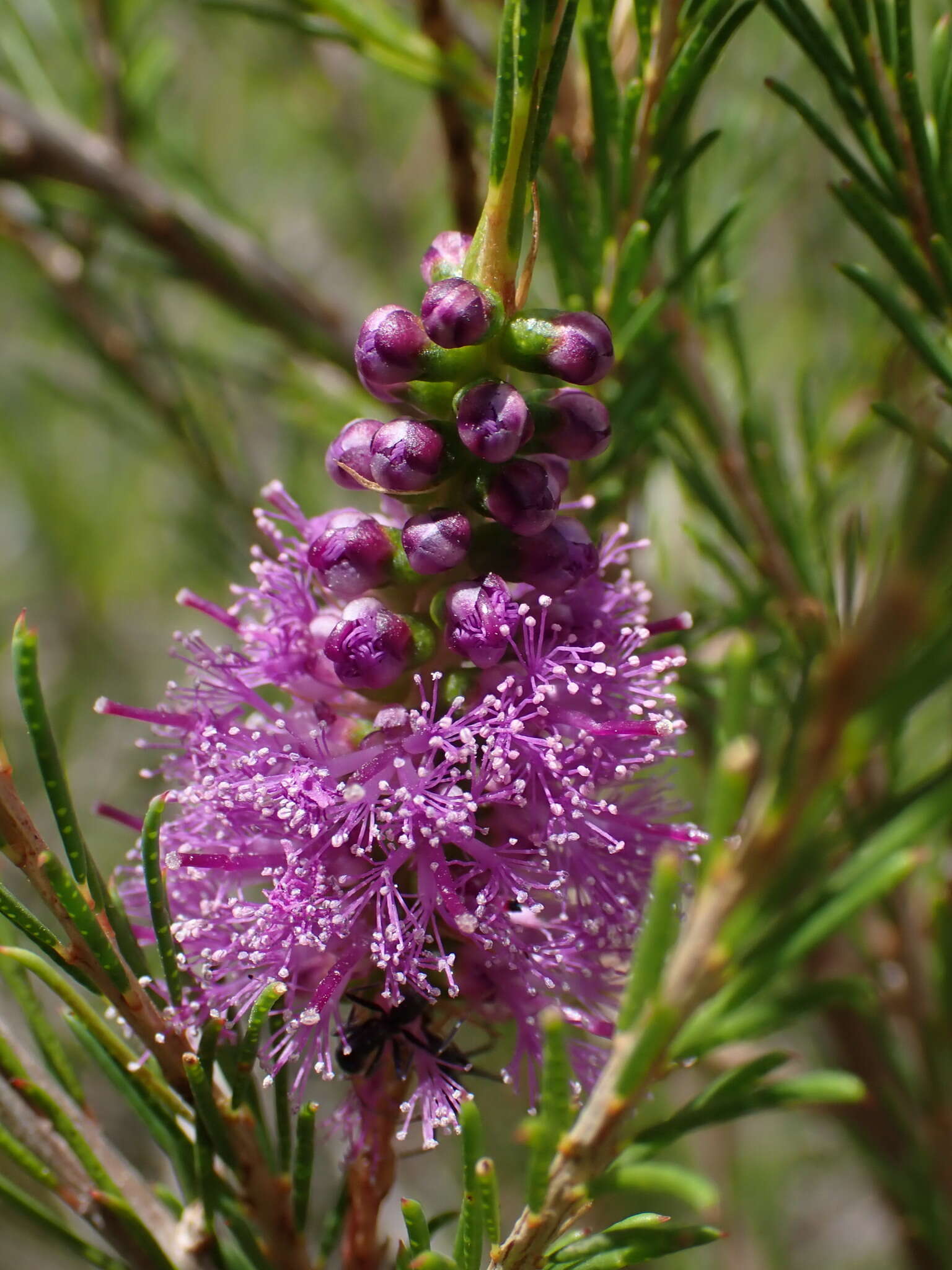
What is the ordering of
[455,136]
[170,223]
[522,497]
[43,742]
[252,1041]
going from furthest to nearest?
[170,223]
[455,136]
[522,497]
[252,1041]
[43,742]

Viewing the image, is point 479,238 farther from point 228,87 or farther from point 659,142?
point 228,87

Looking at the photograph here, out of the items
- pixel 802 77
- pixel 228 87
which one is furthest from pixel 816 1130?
pixel 228 87

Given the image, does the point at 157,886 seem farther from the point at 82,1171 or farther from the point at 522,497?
the point at 522,497

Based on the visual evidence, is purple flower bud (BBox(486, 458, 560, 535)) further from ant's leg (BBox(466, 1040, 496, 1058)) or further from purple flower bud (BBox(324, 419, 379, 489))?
ant's leg (BBox(466, 1040, 496, 1058))

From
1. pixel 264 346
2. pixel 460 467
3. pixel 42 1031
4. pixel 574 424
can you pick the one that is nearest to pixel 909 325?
pixel 574 424

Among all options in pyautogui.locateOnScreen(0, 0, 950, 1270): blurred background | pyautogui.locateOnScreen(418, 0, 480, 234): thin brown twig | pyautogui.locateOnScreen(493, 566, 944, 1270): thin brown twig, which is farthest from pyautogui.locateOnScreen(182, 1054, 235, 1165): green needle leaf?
pyautogui.locateOnScreen(418, 0, 480, 234): thin brown twig

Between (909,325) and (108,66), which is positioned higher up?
(108,66)

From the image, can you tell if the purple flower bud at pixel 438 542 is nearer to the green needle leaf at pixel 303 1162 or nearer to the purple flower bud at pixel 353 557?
the purple flower bud at pixel 353 557
